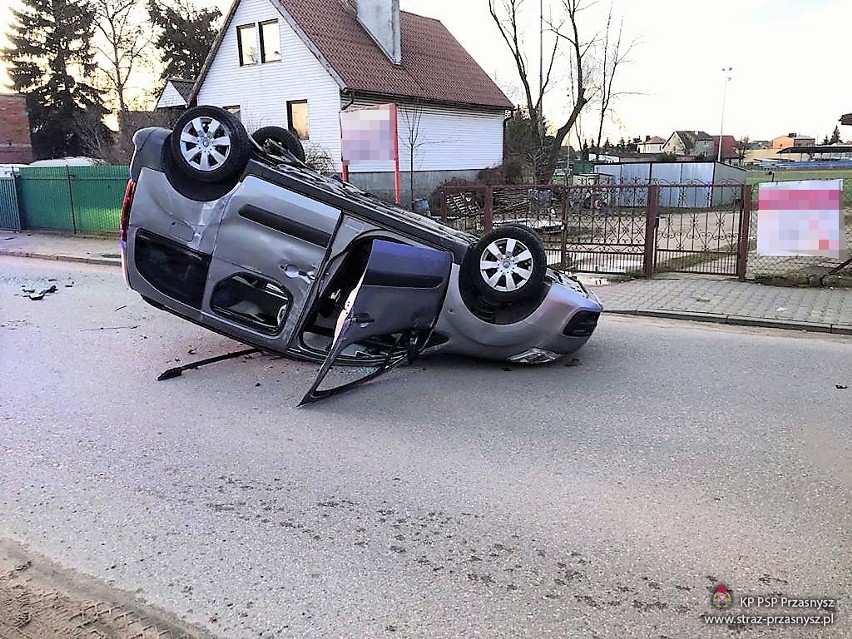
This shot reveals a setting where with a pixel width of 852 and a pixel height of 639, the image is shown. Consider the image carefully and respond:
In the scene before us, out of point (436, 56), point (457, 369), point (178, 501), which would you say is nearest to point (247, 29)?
point (436, 56)

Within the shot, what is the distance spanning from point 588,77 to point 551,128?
5464mm

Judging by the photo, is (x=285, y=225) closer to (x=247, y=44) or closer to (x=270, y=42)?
(x=270, y=42)

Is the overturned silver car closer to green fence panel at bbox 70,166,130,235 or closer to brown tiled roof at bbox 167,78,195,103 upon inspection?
green fence panel at bbox 70,166,130,235

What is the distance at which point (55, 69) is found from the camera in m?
44.2

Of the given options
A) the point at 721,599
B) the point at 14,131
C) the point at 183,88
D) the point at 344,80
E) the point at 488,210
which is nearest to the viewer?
the point at 721,599

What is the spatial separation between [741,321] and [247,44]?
2505 cm

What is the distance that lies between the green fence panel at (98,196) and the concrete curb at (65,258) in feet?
9.64

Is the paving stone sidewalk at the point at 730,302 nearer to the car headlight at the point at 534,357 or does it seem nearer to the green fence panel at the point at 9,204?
the car headlight at the point at 534,357

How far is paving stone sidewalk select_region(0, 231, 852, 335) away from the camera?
27.1 ft

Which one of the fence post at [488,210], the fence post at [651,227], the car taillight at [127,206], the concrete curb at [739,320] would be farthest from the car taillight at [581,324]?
the fence post at [488,210]

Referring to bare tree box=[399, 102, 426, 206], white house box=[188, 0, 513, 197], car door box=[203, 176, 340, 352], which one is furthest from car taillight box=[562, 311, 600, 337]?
bare tree box=[399, 102, 426, 206]

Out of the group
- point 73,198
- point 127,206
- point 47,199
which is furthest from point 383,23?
point 127,206

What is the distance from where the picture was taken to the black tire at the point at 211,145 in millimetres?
5652

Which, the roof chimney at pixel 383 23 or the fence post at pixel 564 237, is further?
the roof chimney at pixel 383 23
